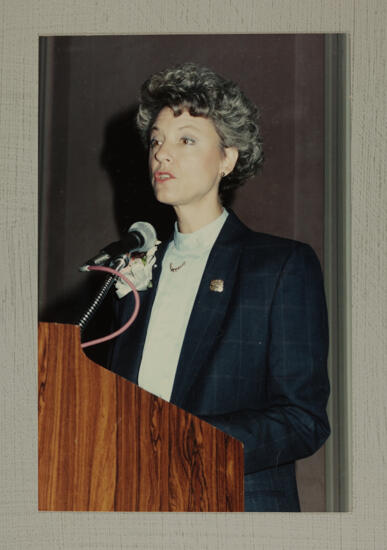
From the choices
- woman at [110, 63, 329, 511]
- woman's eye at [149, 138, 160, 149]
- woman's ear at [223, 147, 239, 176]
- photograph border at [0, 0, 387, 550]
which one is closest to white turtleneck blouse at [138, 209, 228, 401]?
woman at [110, 63, 329, 511]

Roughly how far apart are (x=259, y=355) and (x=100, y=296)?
448 mm

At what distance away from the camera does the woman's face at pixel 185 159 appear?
1872mm

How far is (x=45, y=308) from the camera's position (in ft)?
6.32

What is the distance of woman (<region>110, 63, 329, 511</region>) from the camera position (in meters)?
1.81

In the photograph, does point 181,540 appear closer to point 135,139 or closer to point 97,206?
point 97,206

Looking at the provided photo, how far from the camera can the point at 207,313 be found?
6.02 feet

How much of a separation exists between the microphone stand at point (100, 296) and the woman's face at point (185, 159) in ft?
0.70

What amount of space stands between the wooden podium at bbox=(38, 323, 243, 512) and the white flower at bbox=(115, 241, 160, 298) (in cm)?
22

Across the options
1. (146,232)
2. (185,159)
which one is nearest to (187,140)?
(185,159)

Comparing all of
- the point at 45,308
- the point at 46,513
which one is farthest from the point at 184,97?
the point at 46,513

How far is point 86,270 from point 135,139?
390 millimetres

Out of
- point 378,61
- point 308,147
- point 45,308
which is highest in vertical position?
point 378,61

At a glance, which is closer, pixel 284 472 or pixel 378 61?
pixel 284 472

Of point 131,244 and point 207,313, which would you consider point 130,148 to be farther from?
point 207,313
